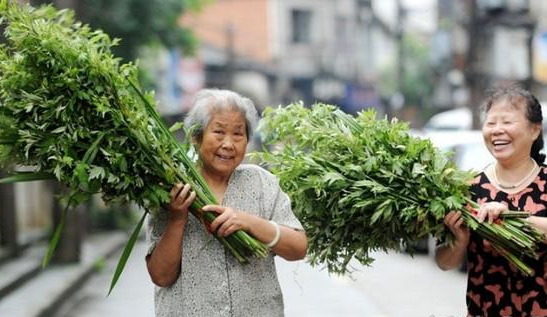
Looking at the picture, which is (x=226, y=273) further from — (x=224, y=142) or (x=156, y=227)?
(x=224, y=142)

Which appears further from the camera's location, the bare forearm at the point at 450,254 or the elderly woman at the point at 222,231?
the bare forearm at the point at 450,254

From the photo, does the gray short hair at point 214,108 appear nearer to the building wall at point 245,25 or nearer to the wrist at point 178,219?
the wrist at point 178,219

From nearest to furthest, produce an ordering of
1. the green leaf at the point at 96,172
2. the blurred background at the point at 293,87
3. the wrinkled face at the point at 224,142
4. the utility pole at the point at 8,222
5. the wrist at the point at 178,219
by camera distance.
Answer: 1. the green leaf at the point at 96,172
2. the wrist at the point at 178,219
3. the wrinkled face at the point at 224,142
4. the blurred background at the point at 293,87
5. the utility pole at the point at 8,222

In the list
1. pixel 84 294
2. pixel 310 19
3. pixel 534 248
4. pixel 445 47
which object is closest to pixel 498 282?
pixel 534 248

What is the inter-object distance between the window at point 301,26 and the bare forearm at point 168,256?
48331mm

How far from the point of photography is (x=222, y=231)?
11.8 feet

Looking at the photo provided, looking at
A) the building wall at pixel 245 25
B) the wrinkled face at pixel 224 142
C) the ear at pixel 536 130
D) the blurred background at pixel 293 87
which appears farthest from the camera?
the building wall at pixel 245 25

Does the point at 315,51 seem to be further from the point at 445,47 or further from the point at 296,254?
the point at 296,254

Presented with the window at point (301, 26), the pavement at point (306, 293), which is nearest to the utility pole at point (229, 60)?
the window at point (301, 26)

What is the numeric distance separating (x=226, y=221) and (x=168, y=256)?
22 centimetres

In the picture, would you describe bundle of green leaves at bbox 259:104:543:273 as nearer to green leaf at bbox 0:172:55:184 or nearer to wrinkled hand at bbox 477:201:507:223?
wrinkled hand at bbox 477:201:507:223

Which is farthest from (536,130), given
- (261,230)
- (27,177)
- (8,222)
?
(8,222)

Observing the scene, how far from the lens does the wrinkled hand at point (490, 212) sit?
12.4ft

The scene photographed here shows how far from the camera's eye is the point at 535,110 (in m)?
3.96
